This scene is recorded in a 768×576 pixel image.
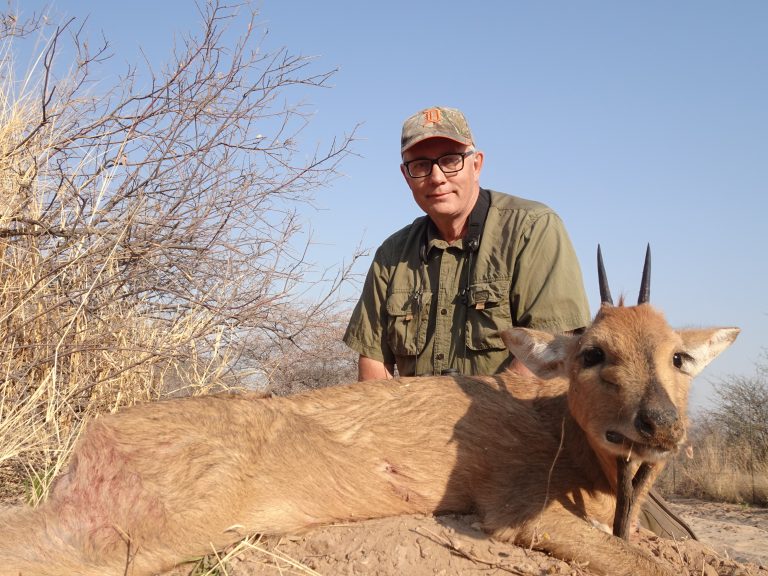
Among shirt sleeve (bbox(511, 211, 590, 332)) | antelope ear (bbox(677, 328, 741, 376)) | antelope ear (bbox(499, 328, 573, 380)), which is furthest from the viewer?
shirt sleeve (bbox(511, 211, 590, 332))

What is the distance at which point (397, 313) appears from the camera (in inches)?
258

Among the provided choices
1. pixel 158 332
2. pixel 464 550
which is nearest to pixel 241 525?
pixel 464 550

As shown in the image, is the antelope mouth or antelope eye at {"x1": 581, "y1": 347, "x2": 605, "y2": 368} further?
antelope eye at {"x1": 581, "y1": 347, "x2": 605, "y2": 368}

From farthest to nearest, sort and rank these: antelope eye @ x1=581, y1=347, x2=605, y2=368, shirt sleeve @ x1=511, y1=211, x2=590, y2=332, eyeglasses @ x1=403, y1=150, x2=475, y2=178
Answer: eyeglasses @ x1=403, y1=150, x2=475, y2=178 → shirt sleeve @ x1=511, y1=211, x2=590, y2=332 → antelope eye @ x1=581, y1=347, x2=605, y2=368

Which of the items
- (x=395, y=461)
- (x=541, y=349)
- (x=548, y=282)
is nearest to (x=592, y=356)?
(x=541, y=349)

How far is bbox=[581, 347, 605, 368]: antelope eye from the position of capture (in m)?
4.02

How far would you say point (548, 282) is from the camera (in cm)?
578

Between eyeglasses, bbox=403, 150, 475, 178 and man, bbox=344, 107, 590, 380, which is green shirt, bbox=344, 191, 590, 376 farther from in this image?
eyeglasses, bbox=403, 150, 475, 178

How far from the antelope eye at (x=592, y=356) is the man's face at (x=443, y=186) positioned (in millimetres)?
2518

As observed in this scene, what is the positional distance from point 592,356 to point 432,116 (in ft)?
10.3

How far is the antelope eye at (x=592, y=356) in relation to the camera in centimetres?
402

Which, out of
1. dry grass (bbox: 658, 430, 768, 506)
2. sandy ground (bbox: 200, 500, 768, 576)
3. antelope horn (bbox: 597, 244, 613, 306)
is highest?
antelope horn (bbox: 597, 244, 613, 306)

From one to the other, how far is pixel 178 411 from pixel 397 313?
282cm

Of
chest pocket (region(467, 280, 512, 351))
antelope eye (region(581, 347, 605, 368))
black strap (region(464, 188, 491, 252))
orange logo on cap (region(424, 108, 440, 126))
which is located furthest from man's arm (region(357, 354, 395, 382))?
antelope eye (region(581, 347, 605, 368))
